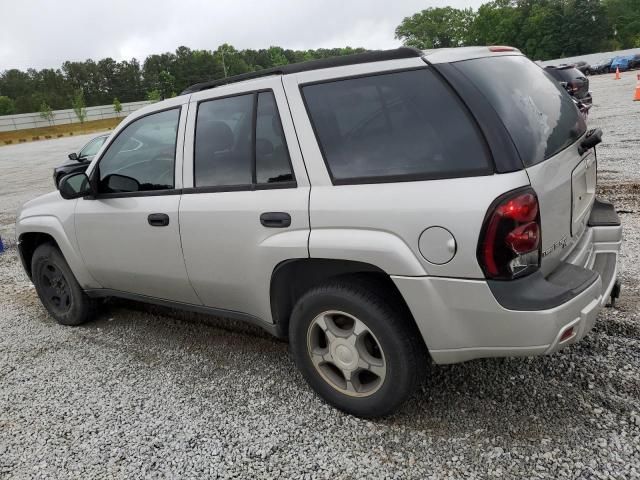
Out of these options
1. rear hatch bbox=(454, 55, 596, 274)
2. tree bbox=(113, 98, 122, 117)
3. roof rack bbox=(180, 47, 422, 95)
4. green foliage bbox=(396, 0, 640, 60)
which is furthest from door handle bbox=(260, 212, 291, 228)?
tree bbox=(113, 98, 122, 117)

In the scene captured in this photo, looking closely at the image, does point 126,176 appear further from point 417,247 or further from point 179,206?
point 417,247

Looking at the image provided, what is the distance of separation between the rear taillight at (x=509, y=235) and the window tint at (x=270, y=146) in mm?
1079

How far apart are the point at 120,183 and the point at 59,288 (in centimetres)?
150

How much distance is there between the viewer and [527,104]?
2.42 meters

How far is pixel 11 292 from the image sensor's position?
5609mm

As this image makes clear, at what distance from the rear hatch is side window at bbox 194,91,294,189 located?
102 cm

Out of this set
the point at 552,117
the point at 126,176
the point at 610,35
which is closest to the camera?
the point at 552,117

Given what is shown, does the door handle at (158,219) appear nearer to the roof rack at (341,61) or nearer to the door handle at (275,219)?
the door handle at (275,219)

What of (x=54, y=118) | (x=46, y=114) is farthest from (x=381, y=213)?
(x=54, y=118)

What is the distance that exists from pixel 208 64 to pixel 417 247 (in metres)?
119

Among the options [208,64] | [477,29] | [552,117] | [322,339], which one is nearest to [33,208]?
[322,339]

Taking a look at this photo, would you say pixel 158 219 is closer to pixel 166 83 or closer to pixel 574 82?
pixel 574 82

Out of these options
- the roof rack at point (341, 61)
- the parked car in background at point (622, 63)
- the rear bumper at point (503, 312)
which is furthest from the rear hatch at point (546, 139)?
the parked car in background at point (622, 63)

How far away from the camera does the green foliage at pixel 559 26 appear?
253 feet
